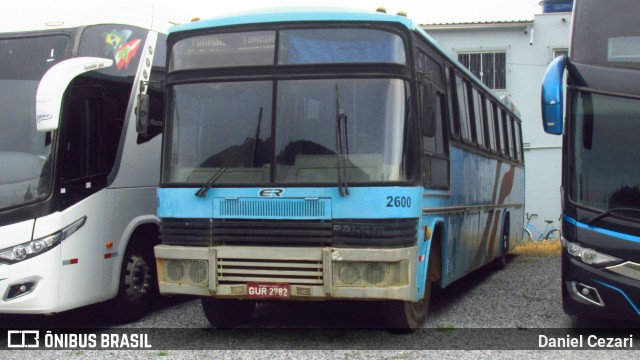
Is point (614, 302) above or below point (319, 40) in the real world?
below

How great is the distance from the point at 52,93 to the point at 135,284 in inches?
109

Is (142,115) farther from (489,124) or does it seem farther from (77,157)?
(489,124)

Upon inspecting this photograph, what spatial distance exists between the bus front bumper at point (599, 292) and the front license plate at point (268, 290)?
2.70m

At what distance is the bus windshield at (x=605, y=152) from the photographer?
291 inches

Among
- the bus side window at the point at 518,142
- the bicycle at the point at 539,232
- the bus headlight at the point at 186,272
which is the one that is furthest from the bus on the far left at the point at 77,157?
the bicycle at the point at 539,232

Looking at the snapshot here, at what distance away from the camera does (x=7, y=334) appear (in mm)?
8336

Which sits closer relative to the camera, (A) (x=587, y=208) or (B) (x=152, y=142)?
→ (A) (x=587, y=208)

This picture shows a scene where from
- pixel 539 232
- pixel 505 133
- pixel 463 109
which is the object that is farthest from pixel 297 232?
pixel 539 232

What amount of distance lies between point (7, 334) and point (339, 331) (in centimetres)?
344

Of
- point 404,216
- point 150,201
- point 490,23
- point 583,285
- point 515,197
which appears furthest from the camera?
point 490,23

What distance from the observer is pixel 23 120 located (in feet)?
25.5

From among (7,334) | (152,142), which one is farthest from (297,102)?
(7,334)

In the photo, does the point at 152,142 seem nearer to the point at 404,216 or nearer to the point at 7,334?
the point at 7,334

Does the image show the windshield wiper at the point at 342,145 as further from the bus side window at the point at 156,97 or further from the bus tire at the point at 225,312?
the bus side window at the point at 156,97
